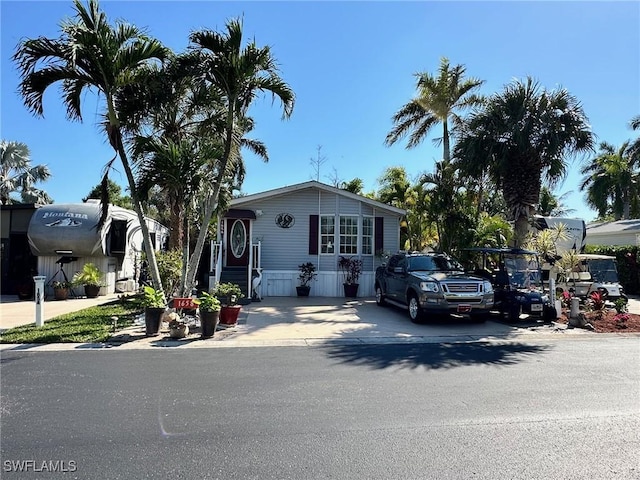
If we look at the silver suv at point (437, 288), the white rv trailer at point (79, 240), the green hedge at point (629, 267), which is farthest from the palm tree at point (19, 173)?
the green hedge at point (629, 267)

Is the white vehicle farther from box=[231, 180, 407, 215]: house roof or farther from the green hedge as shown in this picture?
box=[231, 180, 407, 215]: house roof

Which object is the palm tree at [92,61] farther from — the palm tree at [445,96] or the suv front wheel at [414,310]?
the palm tree at [445,96]

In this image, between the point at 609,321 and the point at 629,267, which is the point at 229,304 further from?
the point at 629,267

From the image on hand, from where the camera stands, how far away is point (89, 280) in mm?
15578

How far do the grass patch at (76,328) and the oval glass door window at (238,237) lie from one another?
5081 millimetres

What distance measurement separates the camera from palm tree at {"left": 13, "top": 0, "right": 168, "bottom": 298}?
28.6 feet

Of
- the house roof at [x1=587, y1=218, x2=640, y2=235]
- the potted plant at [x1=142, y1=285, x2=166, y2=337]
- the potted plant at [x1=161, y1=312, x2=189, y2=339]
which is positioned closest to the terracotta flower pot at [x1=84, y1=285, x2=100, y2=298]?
the potted plant at [x1=142, y1=285, x2=166, y2=337]

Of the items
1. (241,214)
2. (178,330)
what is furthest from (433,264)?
(241,214)

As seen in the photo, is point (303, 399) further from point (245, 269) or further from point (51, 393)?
point (245, 269)

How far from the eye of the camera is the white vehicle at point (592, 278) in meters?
13.4

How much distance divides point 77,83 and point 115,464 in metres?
9.19

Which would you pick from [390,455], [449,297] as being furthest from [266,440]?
[449,297]

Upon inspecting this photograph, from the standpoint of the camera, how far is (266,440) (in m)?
3.91

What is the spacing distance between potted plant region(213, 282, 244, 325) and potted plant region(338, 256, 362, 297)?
634 centimetres
